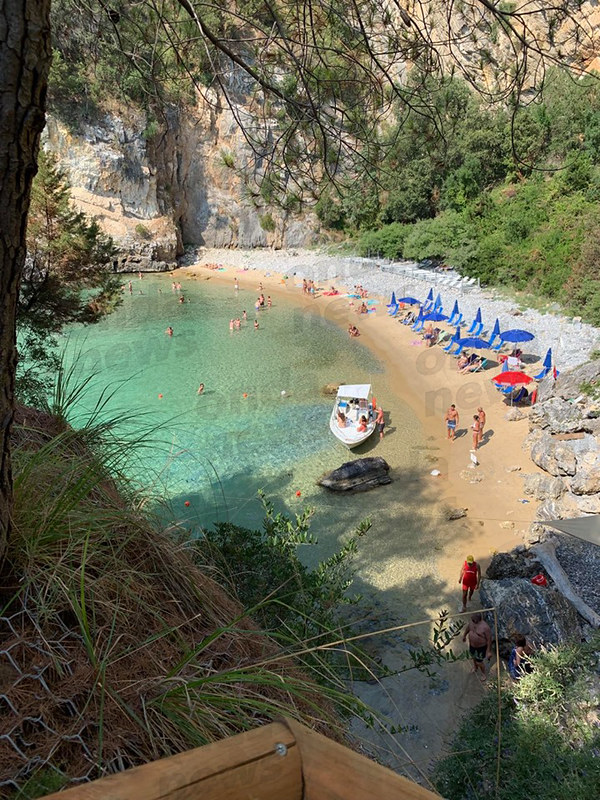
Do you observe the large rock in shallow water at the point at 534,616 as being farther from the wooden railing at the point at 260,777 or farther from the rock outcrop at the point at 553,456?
the wooden railing at the point at 260,777

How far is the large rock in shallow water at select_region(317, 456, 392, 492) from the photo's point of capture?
11492mm

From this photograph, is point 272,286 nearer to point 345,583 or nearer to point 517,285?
point 517,285

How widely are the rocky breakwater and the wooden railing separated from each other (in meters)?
5.98

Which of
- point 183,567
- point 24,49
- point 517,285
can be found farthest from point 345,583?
point 517,285

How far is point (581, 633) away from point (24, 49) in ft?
24.6

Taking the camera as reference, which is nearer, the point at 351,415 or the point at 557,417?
the point at 557,417

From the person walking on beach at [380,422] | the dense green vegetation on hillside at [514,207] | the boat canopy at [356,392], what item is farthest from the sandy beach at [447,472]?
the dense green vegetation on hillside at [514,207]

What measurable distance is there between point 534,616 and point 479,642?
35.0 inches

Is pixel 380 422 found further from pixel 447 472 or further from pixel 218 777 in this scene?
pixel 218 777

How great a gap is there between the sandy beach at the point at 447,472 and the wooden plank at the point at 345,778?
0.60 meters

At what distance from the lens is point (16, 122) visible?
1.08m

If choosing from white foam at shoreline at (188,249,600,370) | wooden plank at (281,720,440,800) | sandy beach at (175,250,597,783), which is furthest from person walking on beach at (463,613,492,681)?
white foam at shoreline at (188,249,600,370)

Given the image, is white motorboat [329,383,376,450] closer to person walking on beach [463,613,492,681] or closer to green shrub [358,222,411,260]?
person walking on beach [463,613,492,681]

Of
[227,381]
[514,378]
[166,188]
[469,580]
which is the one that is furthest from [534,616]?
[166,188]
